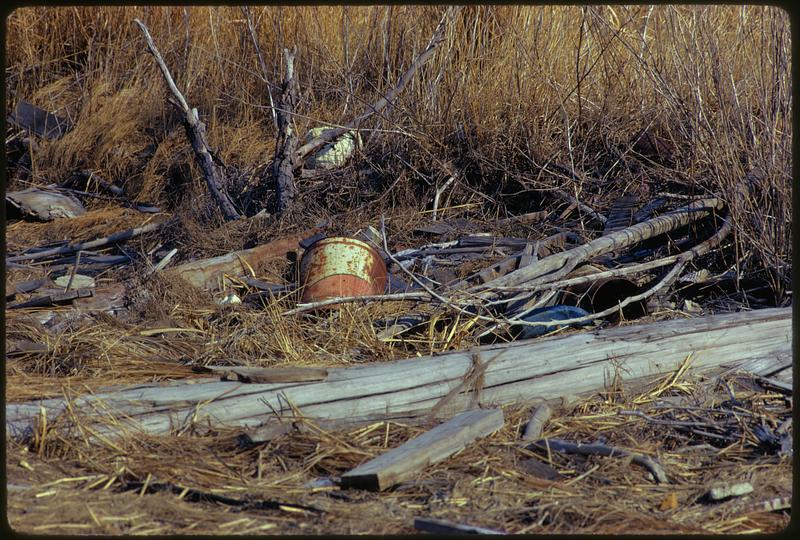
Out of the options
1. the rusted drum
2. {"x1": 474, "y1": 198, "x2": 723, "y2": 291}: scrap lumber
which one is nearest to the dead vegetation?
{"x1": 474, "y1": 198, "x2": 723, "y2": 291}: scrap lumber

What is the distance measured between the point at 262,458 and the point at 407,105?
4406 millimetres

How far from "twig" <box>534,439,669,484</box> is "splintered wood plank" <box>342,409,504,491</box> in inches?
8.9

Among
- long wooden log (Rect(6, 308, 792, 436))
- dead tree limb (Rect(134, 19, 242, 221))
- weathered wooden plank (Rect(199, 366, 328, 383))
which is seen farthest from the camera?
dead tree limb (Rect(134, 19, 242, 221))

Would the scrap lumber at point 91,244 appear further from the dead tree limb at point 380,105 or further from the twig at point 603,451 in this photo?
A: the twig at point 603,451

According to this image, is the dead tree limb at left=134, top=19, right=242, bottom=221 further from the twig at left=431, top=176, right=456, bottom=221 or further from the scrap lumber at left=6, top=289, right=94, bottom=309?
the scrap lumber at left=6, top=289, right=94, bottom=309

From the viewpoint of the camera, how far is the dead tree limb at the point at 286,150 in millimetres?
6383

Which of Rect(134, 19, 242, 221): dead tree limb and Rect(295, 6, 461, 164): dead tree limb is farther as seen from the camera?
Rect(295, 6, 461, 164): dead tree limb

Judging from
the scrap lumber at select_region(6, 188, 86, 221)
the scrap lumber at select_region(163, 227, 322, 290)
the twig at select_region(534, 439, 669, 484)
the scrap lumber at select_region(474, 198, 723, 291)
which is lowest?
the scrap lumber at select_region(6, 188, 86, 221)

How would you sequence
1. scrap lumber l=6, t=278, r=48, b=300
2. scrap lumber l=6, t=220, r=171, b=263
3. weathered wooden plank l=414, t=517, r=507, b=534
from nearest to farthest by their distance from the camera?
weathered wooden plank l=414, t=517, r=507, b=534
scrap lumber l=6, t=278, r=48, b=300
scrap lumber l=6, t=220, r=171, b=263

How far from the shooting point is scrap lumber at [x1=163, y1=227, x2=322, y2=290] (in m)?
5.12

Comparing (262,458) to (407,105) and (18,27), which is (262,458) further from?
(18,27)

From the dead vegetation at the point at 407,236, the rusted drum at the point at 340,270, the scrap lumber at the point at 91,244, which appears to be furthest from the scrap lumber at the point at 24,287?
the rusted drum at the point at 340,270

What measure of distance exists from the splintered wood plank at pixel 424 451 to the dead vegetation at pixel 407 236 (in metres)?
0.06

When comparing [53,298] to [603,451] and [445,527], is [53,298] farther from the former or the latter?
[603,451]
